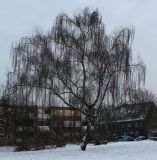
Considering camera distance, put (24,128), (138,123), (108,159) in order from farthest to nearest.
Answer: (138,123), (24,128), (108,159)

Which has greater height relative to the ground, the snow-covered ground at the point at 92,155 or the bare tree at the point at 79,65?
the bare tree at the point at 79,65

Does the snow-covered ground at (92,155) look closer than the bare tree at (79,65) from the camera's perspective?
Yes

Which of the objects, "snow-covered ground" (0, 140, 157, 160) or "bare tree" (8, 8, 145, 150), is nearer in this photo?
"snow-covered ground" (0, 140, 157, 160)

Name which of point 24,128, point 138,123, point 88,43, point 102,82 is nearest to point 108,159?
point 102,82

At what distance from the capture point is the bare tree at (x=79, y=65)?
1371 inches

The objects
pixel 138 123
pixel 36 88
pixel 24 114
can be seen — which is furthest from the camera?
pixel 138 123

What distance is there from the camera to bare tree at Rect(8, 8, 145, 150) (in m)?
34.8

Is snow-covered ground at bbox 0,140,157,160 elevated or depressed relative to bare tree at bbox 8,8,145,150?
depressed

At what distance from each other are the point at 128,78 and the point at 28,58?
757cm

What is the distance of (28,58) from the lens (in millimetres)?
35438

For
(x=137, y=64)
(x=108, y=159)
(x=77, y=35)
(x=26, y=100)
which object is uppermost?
(x=77, y=35)

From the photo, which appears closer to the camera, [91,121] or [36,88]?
[36,88]

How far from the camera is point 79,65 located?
35.5 metres

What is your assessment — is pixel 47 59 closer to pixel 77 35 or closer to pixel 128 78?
pixel 77 35
